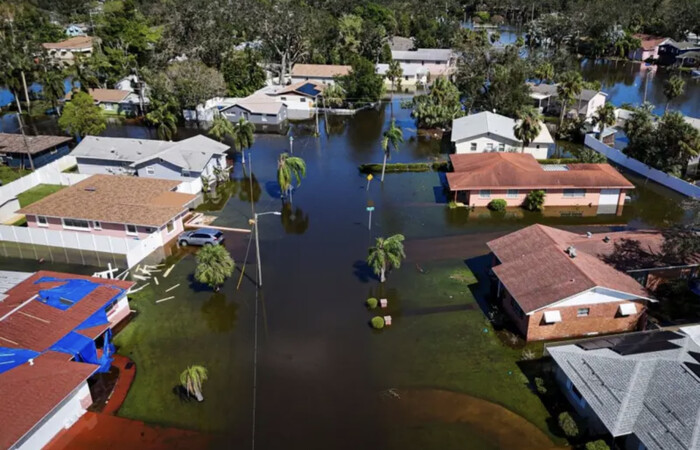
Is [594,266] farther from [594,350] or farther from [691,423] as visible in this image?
[691,423]

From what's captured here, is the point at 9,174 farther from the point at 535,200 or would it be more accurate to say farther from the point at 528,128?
the point at 528,128

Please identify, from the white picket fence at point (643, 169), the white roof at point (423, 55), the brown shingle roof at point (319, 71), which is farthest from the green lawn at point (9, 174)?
the white roof at point (423, 55)

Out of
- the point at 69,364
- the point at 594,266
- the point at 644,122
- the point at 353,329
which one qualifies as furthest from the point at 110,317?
the point at 644,122

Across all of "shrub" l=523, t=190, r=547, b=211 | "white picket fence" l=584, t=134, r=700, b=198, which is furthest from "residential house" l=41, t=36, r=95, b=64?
"shrub" l=523, t=190, r=547, b=211

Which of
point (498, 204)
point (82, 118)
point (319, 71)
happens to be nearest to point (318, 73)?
point (319, 71)

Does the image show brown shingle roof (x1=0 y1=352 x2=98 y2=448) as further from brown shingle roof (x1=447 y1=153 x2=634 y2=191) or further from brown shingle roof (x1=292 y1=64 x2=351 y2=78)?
brown shingle roof (x1=292 y1=64 x2=351 y2=78)
